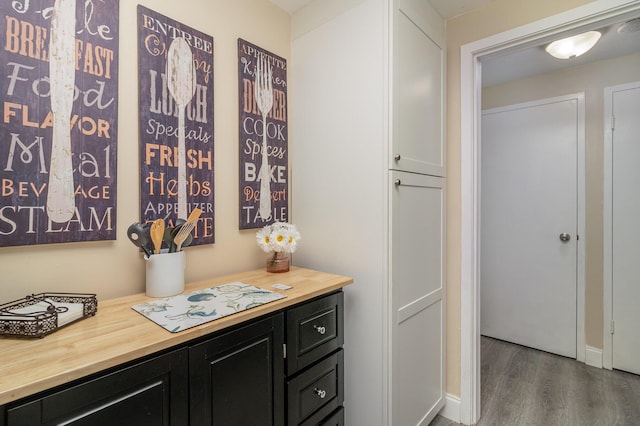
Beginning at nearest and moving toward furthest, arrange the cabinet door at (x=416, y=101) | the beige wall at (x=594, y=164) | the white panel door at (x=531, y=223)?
the cabinet door at (x=416, y=101)
the beige wall at (x=594, y=164)
the white panel door at (x=531, y=223)

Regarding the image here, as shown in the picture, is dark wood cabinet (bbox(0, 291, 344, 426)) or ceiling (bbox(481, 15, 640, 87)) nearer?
dark wood cabinet (bbox(0, 291, 344, 426))

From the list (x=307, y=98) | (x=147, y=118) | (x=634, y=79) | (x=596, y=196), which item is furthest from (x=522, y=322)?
(x=147, y=118)

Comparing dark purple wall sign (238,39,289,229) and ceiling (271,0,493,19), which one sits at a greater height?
ceiling (271,0,493,19)

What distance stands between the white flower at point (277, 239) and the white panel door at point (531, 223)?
7.49ft

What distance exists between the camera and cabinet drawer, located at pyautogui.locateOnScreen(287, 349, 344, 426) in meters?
1.12

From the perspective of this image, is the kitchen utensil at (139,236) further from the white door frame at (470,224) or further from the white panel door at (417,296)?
→ the white door frame at (470,224)

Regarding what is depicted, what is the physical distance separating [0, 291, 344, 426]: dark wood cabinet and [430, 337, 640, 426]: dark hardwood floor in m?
1.10

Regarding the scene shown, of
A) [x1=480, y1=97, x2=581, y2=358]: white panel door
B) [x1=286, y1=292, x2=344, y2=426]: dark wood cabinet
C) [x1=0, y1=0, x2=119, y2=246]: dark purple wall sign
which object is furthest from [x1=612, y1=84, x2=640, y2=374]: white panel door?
[x1=0, y1=0, x2=119, y2=246]: dark purple wall sign

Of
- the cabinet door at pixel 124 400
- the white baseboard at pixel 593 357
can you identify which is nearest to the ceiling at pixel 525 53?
the cabinet door at pixel 124 400

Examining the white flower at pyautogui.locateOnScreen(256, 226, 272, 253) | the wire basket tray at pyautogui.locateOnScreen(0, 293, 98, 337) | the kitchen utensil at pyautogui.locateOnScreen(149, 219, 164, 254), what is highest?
the kitchen utensil at pyautogui.locateOnScreen(149, 219, 164, 254)

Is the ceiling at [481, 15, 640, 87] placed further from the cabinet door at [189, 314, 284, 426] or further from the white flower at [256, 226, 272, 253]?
the cabinet door at [189, 314, 284, 426]

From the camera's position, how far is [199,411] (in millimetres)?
842

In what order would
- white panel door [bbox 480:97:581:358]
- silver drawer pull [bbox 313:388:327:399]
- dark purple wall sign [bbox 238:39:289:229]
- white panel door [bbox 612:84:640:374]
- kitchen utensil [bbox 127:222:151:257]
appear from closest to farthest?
1. kitchen utensil [bbox 127:222:151:257]
2. silver drawer pull [bbox 313:388:327:399]
3. dark purple wall sign [bbox 238:39:289:229]
4. white panel door [bbox 612:84:640:374]
5. white panel door [bbox 480:97:581:358]

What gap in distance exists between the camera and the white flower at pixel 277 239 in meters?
1.48
